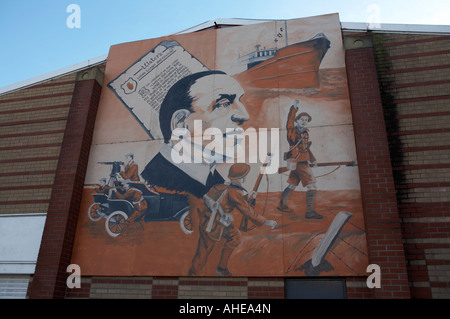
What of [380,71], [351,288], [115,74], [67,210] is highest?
[115,74]

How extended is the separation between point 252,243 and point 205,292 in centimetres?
154

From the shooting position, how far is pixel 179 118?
11367 mm

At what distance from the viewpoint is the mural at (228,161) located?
31.0 ft

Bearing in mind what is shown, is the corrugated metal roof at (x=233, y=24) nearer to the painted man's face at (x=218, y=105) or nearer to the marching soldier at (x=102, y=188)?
the painted man's face at (x=218, y=105)

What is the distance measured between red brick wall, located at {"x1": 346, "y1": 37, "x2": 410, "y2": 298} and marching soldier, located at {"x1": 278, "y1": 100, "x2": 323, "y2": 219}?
114cm

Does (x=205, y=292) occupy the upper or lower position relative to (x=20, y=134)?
lower

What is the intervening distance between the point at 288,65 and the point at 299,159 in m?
2.75

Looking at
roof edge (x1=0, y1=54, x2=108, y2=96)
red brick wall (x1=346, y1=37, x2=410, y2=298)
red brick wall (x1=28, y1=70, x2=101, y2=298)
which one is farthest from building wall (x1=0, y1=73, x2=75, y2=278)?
red brick wall (x1=346, y1=37, x2=410, y2=298)

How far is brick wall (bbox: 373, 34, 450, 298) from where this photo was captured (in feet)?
27.8

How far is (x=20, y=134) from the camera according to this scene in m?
12.3

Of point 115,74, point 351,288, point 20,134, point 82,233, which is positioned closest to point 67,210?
point 82,233

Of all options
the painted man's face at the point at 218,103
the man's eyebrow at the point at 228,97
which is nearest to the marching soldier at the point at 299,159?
the painted man's face at the point at 218,103

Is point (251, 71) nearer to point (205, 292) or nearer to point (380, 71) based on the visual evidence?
point (380, 71)

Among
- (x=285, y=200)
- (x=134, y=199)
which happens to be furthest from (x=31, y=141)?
(x=285, y=200)
